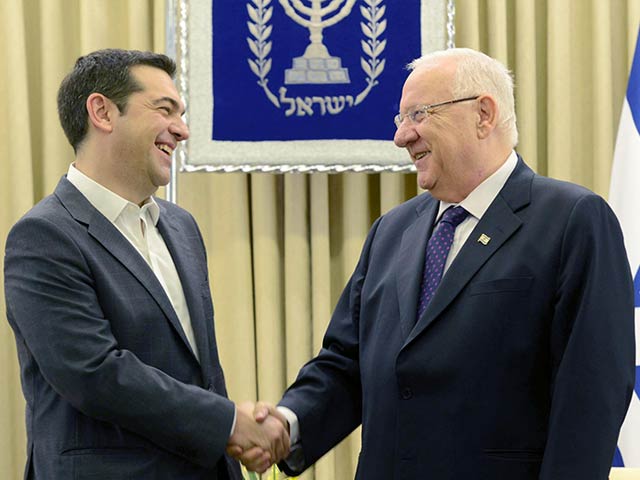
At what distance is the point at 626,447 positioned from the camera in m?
3.85

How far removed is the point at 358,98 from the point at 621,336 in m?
1.91

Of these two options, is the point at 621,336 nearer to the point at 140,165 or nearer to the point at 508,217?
the point at 508,217

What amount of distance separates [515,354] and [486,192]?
1.49 feet

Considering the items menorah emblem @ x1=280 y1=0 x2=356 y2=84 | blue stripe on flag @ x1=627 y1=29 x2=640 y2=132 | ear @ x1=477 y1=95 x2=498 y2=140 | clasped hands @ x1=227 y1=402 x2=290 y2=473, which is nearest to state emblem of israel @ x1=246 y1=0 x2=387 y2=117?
menorah emblem @ x1=280 y1=0 x2=356 y2=84

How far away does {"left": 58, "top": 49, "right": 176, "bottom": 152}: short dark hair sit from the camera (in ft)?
9.05

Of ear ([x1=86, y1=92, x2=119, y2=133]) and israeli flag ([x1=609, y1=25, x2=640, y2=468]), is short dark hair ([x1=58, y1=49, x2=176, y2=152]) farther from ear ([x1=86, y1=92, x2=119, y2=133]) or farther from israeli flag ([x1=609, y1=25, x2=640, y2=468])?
israeli flag ([x1=609, y1=25, x2=640, y2=468])

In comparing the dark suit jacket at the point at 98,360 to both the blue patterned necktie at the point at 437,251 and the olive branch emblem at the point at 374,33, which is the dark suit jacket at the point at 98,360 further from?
the olive branch emblem at the point at 374,33

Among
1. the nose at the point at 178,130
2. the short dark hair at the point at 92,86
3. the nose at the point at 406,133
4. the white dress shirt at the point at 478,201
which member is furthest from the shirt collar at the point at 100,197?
the white dress shirt at the point at 478,201

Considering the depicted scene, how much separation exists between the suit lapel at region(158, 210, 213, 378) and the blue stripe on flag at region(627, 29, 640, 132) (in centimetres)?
194

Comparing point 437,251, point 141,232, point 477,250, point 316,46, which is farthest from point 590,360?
point 316,46

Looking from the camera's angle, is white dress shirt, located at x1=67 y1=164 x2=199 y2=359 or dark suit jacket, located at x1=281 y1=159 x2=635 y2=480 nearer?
dark suit jacket, located at x1=281 y1=159 x2=635 y2=480

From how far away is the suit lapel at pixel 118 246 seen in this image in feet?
8.43

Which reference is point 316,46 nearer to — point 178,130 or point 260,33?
point 260,33

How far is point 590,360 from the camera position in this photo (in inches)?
88.4
